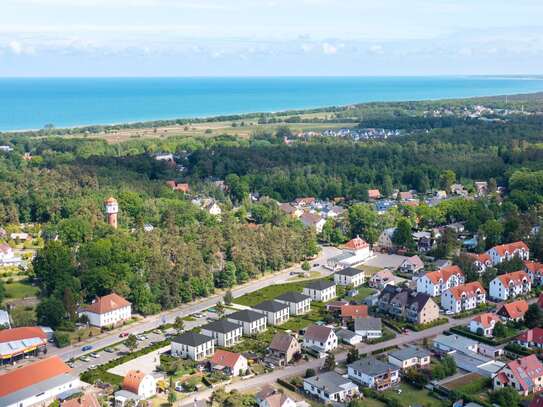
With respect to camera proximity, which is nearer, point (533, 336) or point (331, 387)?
point (331, 387)

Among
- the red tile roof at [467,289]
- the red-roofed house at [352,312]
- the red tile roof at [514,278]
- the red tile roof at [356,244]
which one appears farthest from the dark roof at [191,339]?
the red tile roof at [356,244]

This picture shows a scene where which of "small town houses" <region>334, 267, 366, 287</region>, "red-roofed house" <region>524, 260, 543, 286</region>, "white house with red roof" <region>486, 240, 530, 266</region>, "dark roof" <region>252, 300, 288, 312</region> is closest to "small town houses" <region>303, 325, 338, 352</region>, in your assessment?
"dark roof" <region>252, 300, 288, 312</region>

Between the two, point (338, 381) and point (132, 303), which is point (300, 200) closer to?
point (132, 303)

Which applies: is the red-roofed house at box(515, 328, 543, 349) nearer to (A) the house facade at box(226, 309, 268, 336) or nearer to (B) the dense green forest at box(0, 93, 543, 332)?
(A) the house facade at box(226, 309, 268, 336)

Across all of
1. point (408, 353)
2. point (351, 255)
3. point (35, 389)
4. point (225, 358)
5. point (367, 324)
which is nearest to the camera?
point (35, 389)

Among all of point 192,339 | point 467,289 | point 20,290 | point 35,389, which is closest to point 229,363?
point 192,339

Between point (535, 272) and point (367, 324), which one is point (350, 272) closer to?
point (367, 324)
